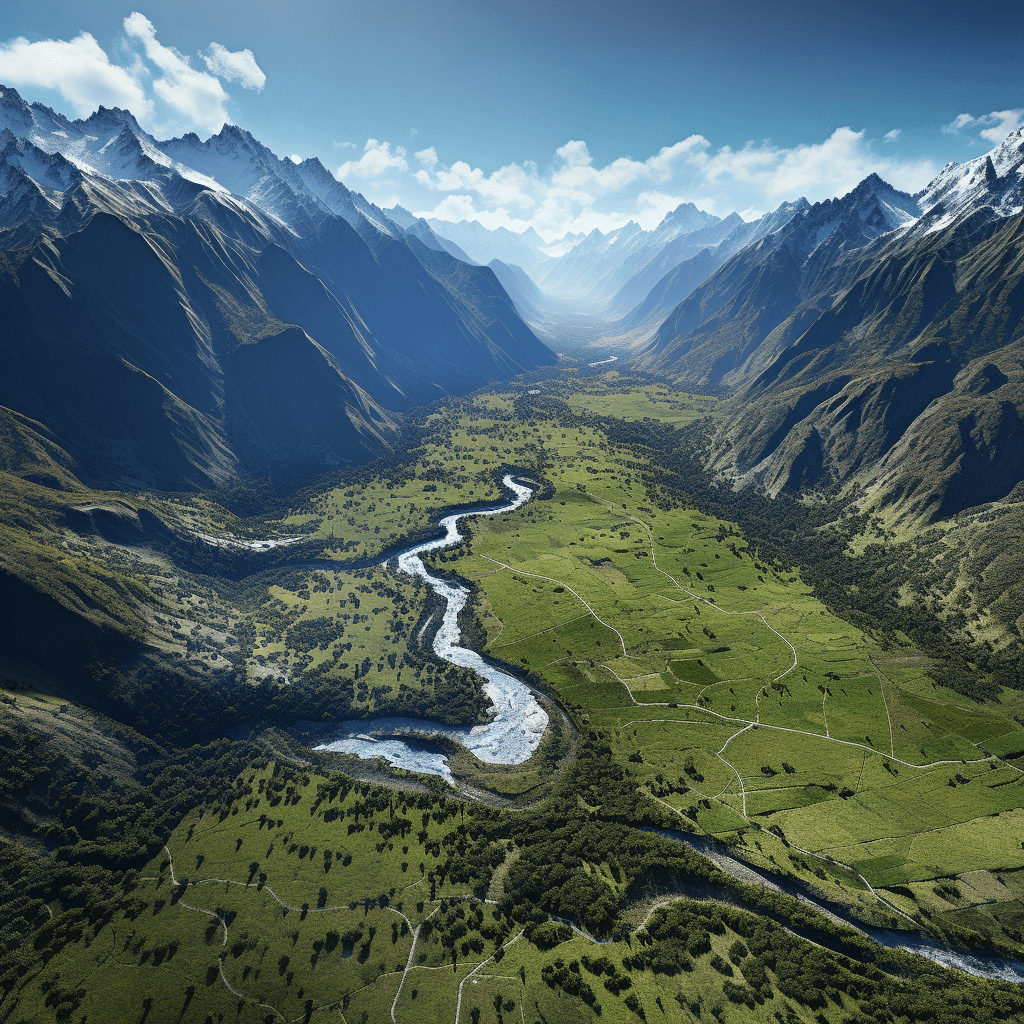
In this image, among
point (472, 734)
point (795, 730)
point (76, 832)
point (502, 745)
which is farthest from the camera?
point (472, 734)

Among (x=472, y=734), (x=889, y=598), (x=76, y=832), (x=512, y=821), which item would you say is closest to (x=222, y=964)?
(x=76, y=832)

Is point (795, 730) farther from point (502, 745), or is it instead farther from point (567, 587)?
point (567, 587)

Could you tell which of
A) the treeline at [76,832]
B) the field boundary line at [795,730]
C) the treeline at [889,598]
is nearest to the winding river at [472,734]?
the treeline at [76,832]

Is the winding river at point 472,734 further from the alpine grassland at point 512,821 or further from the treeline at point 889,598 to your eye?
the treeline at point 889,598

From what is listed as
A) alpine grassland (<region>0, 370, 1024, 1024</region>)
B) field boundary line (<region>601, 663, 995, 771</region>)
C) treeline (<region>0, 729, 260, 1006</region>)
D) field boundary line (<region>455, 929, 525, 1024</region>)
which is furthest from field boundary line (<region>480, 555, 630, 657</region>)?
treeline (<region>0, 729, 260, 1006</region>)

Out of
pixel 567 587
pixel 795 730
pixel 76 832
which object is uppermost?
pixel 567 587

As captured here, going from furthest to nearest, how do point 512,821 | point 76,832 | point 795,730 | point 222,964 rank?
point 795,730 < point 512,821 < point 76,832 < point 222,964

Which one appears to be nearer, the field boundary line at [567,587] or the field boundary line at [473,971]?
the field boundary line at [473,971]

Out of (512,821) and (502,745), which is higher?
(502,745)

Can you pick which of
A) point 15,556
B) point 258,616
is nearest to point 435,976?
point 258,616

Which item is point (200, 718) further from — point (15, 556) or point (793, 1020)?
point (793, 1020)

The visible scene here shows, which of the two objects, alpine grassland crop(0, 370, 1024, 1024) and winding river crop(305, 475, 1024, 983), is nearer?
alpine grassland crop(0, 370, 1024, 1024)

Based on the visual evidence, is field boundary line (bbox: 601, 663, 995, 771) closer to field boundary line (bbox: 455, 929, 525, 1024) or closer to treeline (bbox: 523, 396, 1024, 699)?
treeline (bbox: 523, 396, 1024, 699)
